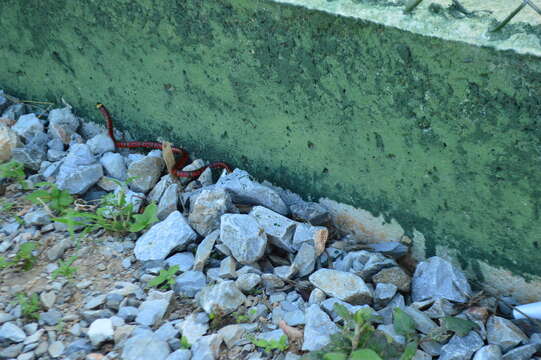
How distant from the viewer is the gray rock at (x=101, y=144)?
116 inches

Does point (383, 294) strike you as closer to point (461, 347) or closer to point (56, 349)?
point (461, 347)

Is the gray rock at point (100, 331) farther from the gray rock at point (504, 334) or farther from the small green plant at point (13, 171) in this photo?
the gray rock at point (504, 334)

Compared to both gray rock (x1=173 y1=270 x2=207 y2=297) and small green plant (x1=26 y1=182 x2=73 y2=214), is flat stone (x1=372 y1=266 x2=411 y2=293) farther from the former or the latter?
small green plant (x1=26 y1=182 x2=73 y2=214)

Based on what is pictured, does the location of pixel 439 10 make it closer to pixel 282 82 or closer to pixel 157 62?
pixel 282 82

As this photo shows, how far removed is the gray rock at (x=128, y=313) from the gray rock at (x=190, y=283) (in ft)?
0.51

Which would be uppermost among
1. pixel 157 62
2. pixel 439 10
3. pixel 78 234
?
pixel 439 10

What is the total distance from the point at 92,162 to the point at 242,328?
117cm

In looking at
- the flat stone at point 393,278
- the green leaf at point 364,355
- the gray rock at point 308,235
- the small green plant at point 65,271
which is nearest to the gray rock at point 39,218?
the small green plant at point 65,271

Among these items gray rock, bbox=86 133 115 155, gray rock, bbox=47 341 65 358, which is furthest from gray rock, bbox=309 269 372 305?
gray rock, bbox=86 133 115 155

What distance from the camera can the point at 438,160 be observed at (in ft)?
6.79

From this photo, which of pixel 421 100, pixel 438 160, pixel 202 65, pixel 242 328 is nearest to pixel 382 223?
pixel 438 160

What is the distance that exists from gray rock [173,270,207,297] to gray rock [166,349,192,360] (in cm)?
27

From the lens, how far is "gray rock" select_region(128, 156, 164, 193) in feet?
8.92

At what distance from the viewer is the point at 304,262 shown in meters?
2.21
